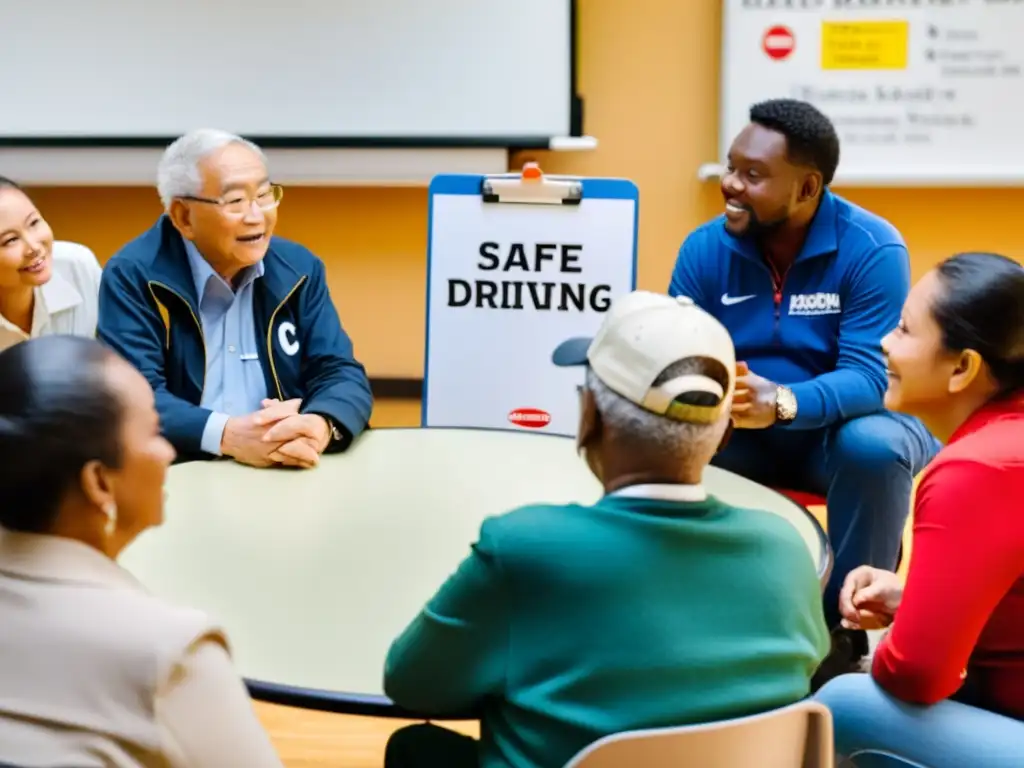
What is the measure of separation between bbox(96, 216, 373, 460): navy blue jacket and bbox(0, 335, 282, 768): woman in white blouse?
1.04m

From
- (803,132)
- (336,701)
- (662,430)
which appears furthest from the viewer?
(803,132)

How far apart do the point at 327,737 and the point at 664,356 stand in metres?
1.46

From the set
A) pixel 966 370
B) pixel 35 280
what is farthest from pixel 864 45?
pixel 35 280

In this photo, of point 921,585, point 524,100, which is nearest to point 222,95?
point 524,100

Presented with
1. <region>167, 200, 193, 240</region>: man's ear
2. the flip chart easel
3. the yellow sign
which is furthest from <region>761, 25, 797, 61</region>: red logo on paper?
<region>167, 200, 193, 240</region>: man's ear

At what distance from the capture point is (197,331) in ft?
7.33

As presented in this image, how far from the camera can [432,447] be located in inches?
80.2

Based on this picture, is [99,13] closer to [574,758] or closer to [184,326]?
[184,326]

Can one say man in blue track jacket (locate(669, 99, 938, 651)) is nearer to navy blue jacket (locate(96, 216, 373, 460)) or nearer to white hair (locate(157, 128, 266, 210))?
navy blue jacket (locate(96, 216, 373, 460))

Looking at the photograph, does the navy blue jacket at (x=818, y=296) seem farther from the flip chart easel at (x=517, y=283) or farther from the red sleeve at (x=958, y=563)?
the red sleeve at (x=958, y=563)

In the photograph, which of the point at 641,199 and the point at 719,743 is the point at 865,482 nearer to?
the point at 719,743

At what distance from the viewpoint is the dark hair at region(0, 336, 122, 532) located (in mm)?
936

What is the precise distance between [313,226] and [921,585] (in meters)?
3.04

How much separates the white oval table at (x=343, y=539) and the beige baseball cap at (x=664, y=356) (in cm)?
43
